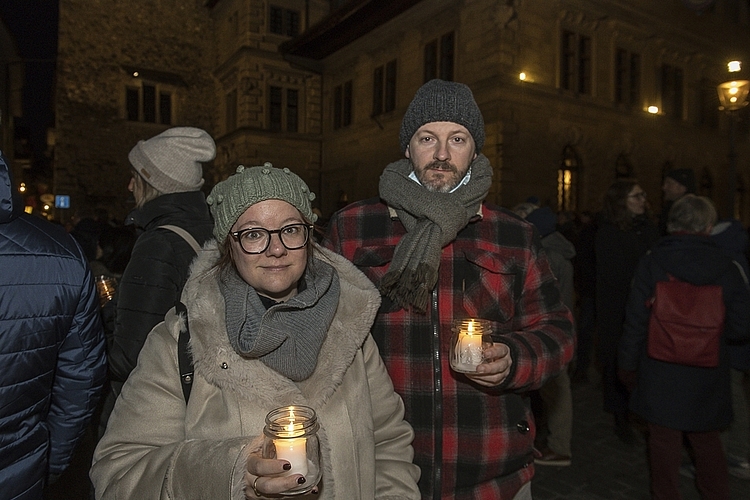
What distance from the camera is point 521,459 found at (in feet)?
6.99

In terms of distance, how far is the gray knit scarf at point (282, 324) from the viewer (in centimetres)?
164

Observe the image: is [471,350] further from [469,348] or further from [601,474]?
[601,474]

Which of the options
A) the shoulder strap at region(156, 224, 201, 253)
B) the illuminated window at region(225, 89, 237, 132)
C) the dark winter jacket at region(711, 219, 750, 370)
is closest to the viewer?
the shoulder strap at region(156, 224, 201, 253)

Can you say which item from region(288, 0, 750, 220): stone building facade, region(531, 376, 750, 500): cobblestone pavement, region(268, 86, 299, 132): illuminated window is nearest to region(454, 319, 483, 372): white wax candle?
region(531, 376, 750, 500): cobblestone pavement

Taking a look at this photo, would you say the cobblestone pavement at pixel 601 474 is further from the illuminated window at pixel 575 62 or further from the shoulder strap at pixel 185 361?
the illuminated window at pixel 575 62

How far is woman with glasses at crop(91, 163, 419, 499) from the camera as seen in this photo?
4.82 feet

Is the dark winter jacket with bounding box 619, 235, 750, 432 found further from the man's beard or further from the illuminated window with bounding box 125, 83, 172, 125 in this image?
the illuminated window with bounding box 125, 83, 172, 125

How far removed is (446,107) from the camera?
224 cm

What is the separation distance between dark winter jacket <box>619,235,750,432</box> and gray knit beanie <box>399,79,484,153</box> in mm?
2079

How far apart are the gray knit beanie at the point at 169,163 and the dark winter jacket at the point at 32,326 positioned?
925 millimetres

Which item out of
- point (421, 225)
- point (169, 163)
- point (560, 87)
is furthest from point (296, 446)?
point (560, 87)

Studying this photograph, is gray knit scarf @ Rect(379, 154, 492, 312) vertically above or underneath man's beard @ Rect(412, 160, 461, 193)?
underneath

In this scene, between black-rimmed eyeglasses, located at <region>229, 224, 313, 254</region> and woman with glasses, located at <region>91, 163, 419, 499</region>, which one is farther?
black-rimmed eyeglasses, located at <region>229, 224, 313, 254</region>

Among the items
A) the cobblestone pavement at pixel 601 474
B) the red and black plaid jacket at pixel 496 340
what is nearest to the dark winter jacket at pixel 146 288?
the red and black plaid jacket at pixel 496 340
